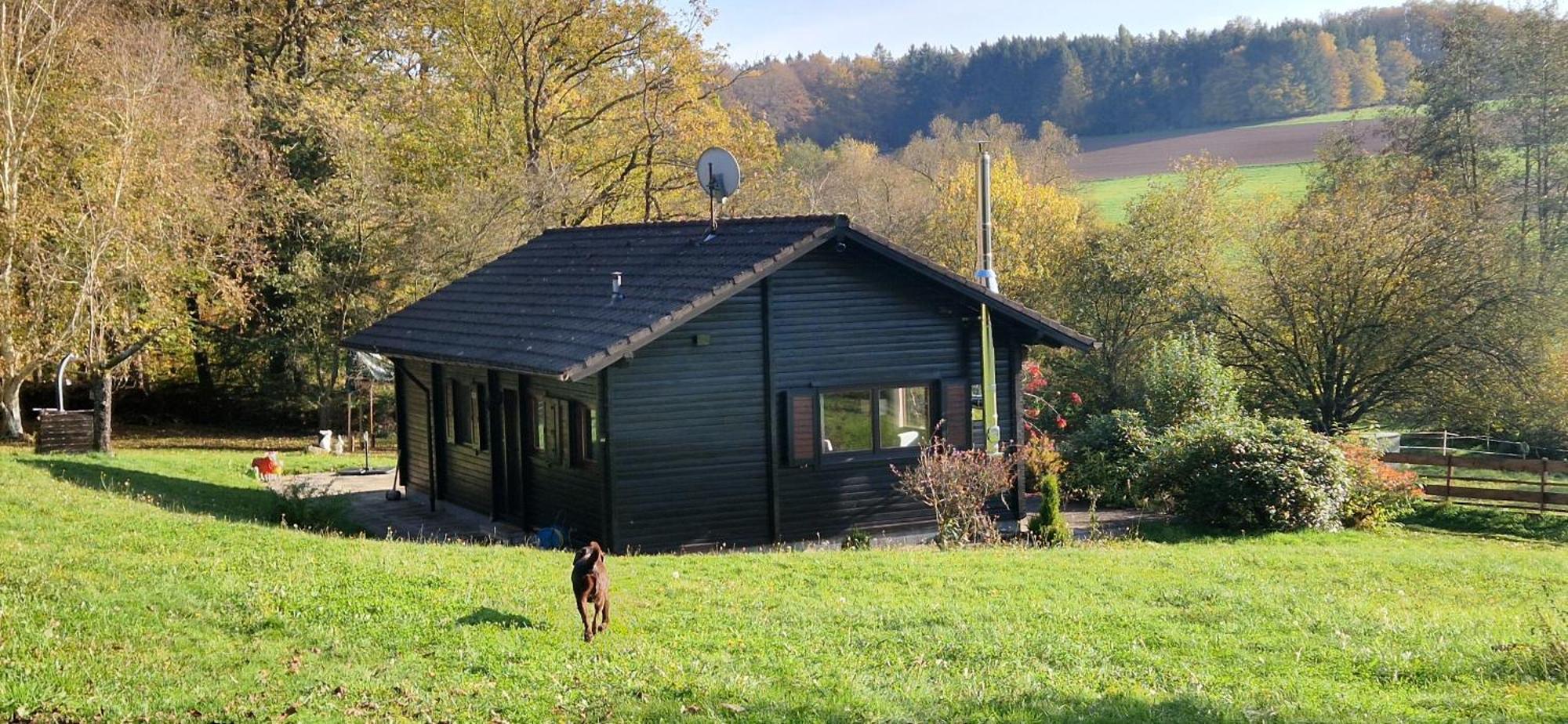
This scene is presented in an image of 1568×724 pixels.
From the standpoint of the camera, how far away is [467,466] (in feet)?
67.5

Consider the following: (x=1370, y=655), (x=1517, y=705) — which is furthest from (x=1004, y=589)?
(x=1517, y=705)

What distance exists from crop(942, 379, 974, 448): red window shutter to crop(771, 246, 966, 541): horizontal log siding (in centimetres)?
18

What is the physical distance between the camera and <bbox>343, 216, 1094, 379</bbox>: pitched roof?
16.4 metres

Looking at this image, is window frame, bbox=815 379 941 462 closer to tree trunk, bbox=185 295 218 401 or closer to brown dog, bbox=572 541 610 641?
brown dog, bbox=572 541 610 641

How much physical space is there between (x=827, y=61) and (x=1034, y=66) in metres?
12.9

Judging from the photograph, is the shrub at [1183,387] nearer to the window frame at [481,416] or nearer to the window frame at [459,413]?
the window frame at [481,416]

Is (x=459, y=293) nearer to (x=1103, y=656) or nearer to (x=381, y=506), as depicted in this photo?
(x=381, y=506)

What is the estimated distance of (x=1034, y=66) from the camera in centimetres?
8319

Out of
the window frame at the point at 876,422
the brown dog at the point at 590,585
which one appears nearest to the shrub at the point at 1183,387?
the window frame at the point at 876,422

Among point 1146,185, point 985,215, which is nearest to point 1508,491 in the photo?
point 985,215

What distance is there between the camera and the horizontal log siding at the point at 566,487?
16.8 m

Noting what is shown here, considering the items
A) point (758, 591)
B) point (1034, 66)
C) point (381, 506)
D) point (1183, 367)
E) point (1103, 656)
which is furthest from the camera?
point (1034, 66)

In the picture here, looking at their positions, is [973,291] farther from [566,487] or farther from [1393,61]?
[1393,61]

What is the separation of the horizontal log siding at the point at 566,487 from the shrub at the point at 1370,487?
444 inches
